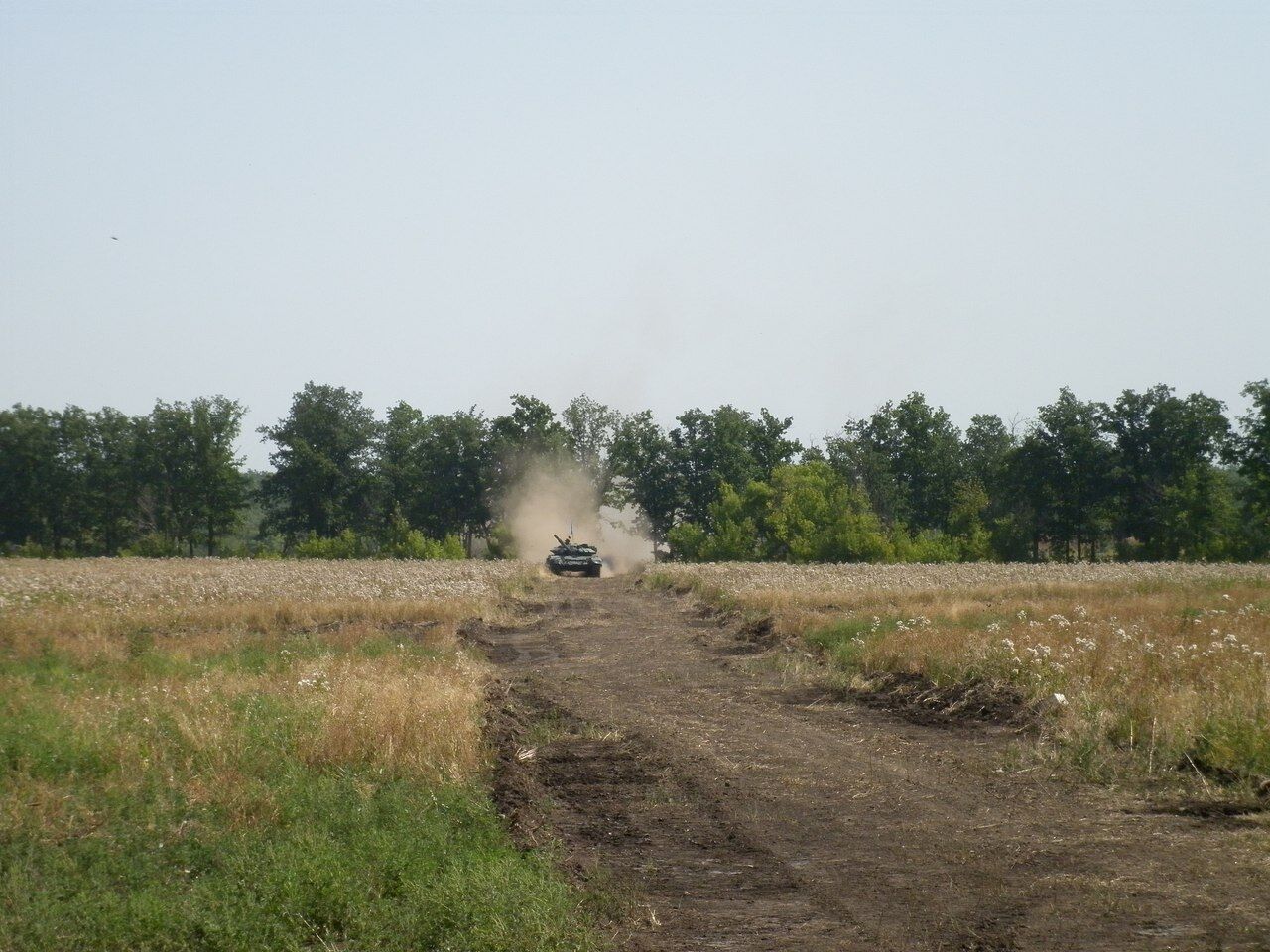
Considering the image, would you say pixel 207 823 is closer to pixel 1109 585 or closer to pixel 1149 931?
pixel 1149 931

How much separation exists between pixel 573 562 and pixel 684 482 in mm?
47159

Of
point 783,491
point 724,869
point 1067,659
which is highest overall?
point 783,491

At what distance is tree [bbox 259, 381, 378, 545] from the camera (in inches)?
4006

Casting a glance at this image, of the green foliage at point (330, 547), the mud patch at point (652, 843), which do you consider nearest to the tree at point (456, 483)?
the green foliage at point (330, 547)

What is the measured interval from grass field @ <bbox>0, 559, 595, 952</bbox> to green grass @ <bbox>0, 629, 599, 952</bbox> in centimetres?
2

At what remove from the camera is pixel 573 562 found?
55.3m

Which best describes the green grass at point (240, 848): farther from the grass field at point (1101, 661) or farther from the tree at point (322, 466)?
the tree at point (322, 466)

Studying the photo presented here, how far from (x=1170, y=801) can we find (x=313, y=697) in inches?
341

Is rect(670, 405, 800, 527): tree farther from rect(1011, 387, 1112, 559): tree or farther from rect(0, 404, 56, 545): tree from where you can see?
rect(0, 404, 56, 545): tree

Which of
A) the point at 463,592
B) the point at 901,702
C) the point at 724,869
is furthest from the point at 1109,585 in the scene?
the point at 724,869

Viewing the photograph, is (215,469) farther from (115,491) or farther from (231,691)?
(231,691)

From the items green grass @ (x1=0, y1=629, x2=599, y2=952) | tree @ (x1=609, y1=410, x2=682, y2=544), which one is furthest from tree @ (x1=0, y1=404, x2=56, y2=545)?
green grass @ (x1=0, y1=629, x2=599, y2=952)

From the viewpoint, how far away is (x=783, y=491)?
280 feet

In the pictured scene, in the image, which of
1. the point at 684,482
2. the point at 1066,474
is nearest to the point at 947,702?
the point at 1066,474
